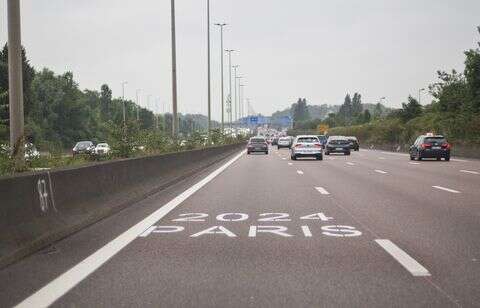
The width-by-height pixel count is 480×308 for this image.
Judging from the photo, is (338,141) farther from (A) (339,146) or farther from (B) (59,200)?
(B) (59,200)

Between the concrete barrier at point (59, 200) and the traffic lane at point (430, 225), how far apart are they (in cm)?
419

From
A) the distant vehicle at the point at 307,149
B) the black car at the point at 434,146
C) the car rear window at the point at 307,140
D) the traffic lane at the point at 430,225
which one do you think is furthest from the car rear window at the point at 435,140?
the traffic lane at the point at 430,225

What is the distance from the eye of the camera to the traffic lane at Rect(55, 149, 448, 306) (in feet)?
19.2

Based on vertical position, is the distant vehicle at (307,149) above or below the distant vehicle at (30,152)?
below

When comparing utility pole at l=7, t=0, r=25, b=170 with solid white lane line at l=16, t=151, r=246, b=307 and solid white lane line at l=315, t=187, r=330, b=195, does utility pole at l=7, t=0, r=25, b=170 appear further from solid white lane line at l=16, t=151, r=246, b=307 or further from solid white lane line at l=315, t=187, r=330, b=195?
solid white lane line at l=315, t=187, r=330, b=195

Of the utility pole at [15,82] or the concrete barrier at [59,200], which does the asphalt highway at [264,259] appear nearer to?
the concrete barrier at [59,200]

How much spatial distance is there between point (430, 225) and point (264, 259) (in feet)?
12.0

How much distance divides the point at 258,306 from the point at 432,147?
33.8 metres

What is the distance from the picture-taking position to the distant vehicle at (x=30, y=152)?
10.9m

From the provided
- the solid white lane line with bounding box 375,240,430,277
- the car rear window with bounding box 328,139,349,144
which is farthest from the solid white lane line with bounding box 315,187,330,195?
the car rear window with bounding box 328,139,349,144

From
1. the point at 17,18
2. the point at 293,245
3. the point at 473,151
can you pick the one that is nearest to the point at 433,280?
the point at 293,245

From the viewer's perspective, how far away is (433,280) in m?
6.51

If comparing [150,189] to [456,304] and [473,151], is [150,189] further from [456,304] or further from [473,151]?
[473,151]

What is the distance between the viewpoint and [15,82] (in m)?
10.5
